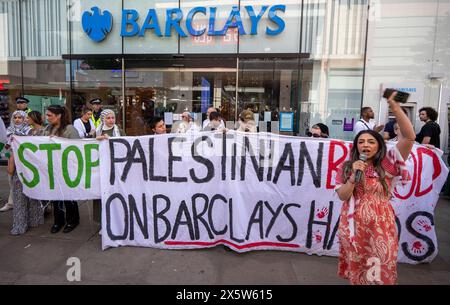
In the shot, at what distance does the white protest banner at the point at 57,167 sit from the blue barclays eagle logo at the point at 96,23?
642 centimetres

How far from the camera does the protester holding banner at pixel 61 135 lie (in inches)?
168

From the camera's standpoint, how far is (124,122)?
10.0m

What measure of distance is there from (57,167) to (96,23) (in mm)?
7019

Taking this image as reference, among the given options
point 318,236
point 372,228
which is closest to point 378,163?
point 372,228

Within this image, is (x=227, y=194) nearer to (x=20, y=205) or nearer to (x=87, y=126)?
(x=20, y=205)

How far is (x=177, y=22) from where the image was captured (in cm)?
903

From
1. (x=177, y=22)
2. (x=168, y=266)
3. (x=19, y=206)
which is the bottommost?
(x=168, y=266)

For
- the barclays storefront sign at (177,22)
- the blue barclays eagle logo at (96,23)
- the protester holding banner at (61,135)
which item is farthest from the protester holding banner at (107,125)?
the blue barclays eagle logo at (96,23)

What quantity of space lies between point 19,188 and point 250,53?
6939mm

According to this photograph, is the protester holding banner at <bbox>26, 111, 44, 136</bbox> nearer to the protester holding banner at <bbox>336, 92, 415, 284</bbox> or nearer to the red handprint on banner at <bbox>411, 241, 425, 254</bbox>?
the protester holding banner at <bbox>336, 92, 415, 284</bbox>

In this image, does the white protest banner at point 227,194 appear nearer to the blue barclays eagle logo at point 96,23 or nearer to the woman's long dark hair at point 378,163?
the woman's long dark hair at point 378,163

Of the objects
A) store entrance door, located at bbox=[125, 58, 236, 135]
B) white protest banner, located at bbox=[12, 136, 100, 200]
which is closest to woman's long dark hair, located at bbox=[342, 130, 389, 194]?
white protest banner, located at bbox=[12, 136, 100, 200]

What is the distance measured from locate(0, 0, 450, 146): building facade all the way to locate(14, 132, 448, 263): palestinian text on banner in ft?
18.3

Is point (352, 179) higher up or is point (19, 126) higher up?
point (19, 126)
